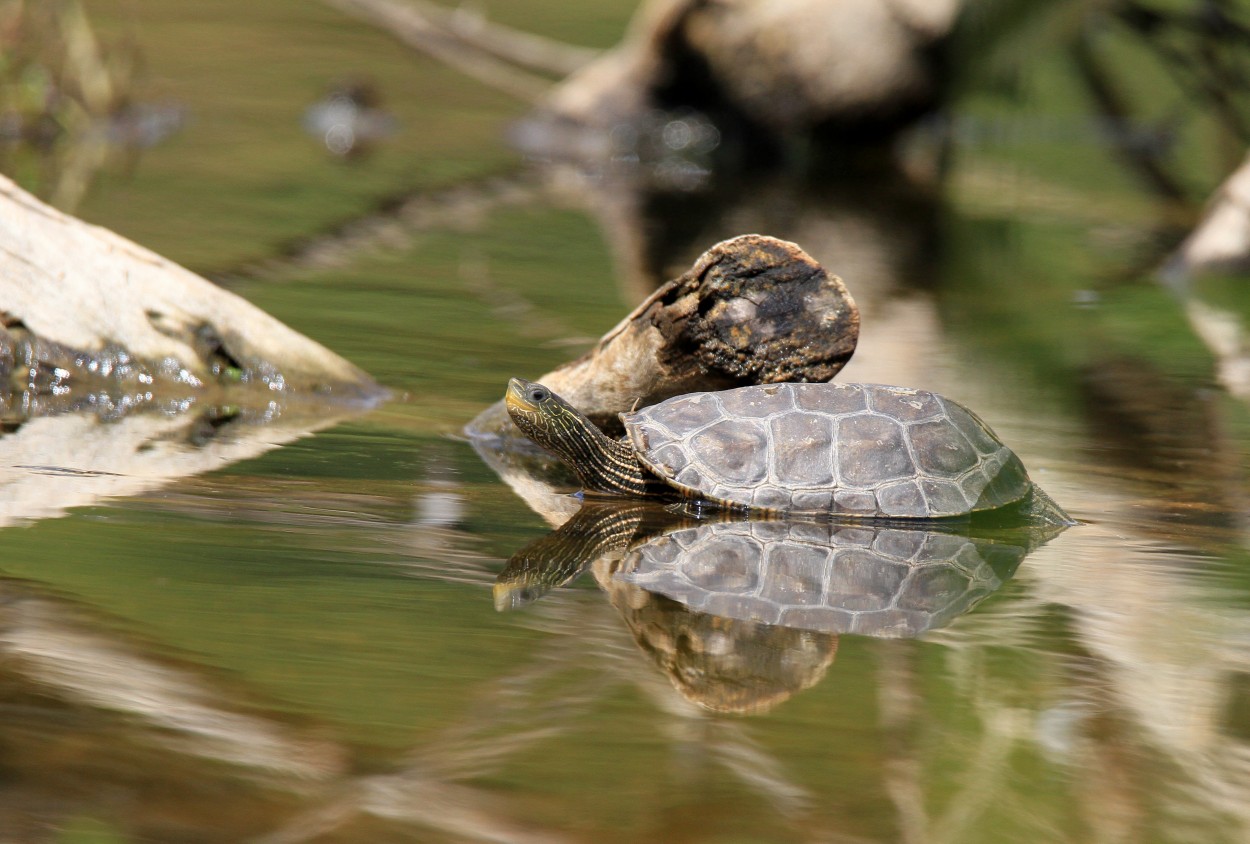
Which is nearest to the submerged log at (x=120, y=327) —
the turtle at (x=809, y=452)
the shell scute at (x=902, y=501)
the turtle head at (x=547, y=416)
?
the turtle head at (x=547, y=416)

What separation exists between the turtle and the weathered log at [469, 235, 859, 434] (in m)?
0.30

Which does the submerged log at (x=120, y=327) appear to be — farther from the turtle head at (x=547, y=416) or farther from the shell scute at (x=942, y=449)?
the shell scute at (x=942, y=449)

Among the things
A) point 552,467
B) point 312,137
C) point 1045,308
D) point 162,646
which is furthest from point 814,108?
point 162,646

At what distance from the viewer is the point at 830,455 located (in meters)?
4.04

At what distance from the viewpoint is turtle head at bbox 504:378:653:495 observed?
423cm

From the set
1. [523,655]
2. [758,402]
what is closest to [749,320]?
[758,402]

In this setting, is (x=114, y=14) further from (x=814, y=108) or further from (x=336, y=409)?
(x=336, y=409)

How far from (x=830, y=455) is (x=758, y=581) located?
2.35ft

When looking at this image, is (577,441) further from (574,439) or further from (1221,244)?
(1221,244)

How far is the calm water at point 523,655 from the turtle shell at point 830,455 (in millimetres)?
328

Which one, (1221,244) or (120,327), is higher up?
(1221,244)

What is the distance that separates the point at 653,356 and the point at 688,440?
62 cm

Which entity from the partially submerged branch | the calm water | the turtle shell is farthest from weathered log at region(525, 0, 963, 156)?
the turtle shell

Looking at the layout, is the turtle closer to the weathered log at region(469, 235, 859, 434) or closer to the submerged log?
the weathered log at region(469, 235, 859, 434)
